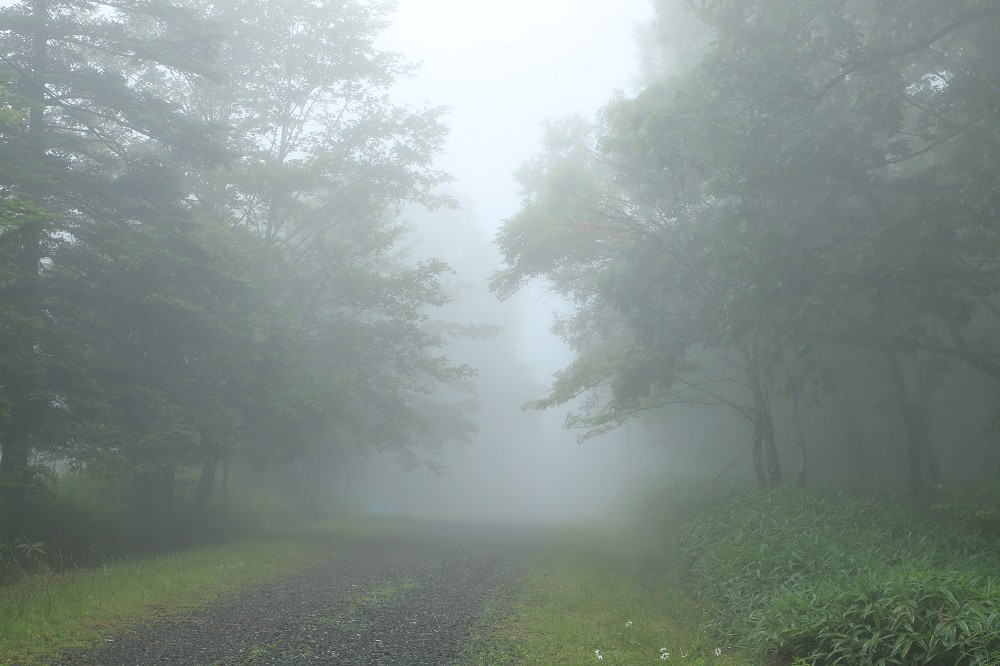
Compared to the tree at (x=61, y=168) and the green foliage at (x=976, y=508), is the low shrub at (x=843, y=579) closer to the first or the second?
the green foliage at (x=976, y=508)

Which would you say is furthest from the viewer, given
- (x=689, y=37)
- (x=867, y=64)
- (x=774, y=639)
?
(x=689, y=37)

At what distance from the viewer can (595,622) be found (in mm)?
7203

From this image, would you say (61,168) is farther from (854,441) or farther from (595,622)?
(854,441)

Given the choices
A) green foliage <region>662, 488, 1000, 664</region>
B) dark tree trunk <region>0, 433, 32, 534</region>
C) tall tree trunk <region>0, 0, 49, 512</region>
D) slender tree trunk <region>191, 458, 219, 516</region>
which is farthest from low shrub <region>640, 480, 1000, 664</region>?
slender tree trunk <region>191, 458, 219, 516</region>

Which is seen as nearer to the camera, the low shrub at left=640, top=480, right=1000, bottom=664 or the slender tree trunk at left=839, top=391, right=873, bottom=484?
the low shrub at left=640, top=480, right=1000, bottom=664

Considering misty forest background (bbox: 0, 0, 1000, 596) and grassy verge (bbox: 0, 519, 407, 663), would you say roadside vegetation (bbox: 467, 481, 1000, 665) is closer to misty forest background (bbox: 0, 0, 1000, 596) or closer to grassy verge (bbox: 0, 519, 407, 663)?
misty forest background (bbox: 0, 0, 1000, 596)

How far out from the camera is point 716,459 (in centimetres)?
2492

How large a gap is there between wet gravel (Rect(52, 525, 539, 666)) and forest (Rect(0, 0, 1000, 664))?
0.69m

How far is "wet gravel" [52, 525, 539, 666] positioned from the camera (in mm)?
5500

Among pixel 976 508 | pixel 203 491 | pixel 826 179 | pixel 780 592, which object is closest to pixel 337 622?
pixel 780 592

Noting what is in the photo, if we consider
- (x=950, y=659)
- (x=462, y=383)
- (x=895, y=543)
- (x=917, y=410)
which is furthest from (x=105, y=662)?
(x=462, y=383)

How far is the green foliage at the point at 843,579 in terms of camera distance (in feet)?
15.7

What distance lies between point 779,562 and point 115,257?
11.0 metres

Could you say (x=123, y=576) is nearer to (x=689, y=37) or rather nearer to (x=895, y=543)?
(x=895, y=543)
